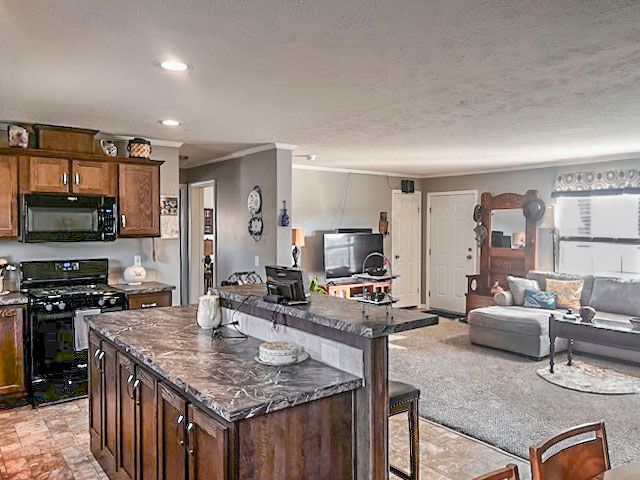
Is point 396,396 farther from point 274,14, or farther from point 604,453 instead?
point 274,14

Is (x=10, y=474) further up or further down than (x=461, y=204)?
further down

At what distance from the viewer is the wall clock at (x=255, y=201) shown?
5.89 m

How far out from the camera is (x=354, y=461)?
7.00 ft

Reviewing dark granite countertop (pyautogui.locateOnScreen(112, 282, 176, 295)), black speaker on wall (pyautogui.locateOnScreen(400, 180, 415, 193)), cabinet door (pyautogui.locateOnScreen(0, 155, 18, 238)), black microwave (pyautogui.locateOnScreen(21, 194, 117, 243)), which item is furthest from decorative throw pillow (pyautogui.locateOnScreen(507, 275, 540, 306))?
cabinet door (pyautogui.locateOnScreen(0, 155, 18, 238))

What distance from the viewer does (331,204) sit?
795cm

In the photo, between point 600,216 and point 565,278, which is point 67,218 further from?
point 600,216

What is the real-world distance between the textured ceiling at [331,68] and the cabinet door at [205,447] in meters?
1.64

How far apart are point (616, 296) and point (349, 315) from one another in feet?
17.0

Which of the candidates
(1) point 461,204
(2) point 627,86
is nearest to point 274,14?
(2) point 627,86

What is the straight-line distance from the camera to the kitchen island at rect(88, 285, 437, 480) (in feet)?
6.06

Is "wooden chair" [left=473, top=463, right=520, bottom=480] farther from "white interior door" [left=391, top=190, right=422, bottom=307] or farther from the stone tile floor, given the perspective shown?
"white interior door" [left=391, top=190, right=422, bottom=307]

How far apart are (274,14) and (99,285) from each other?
3679 mm

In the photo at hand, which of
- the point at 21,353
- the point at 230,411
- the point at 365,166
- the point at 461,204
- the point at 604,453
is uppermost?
the point at 365,166

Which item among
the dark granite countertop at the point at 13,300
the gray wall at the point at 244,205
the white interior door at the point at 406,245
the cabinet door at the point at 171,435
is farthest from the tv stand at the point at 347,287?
the cabinet door at the point at 171,435
